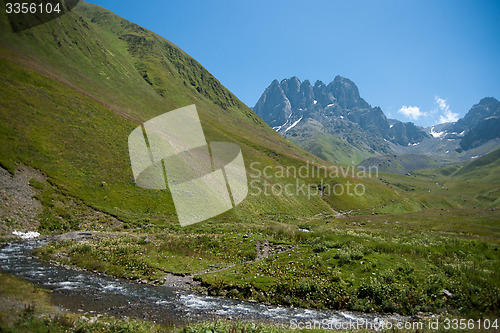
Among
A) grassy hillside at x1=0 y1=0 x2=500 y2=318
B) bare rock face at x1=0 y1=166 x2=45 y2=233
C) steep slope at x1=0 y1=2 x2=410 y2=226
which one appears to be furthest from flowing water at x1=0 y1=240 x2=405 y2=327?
steep slope at x1=0 y1=2 x2=410 y2=226

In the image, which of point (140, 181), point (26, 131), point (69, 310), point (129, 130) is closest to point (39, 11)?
point (129, 130)

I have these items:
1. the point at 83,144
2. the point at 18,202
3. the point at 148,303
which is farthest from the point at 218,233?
the point at 83,144

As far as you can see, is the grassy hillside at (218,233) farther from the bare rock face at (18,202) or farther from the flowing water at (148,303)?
the flowing water at (148,303)

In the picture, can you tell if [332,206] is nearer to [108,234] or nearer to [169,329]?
[108,234]

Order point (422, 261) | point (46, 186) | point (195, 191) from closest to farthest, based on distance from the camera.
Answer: point (422, 261) → point (46, 186) → point (195, 191)

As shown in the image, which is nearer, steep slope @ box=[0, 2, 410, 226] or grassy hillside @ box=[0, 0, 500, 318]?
grassy hillside @ box=[0, 0, 500, 318]

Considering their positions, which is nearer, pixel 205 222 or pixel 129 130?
pixel 205 222

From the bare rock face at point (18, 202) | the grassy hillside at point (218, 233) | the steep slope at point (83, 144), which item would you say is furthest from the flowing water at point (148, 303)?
the steep slope at point (83, 144)

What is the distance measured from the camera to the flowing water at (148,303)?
45.3 ft

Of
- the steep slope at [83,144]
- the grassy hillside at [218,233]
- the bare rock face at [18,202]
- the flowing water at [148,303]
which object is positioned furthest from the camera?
the steep slope at [83,144]

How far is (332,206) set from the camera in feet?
322

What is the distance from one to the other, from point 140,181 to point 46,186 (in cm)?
1702

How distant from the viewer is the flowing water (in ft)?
45.3

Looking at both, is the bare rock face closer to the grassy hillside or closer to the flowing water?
the grassy hillside
